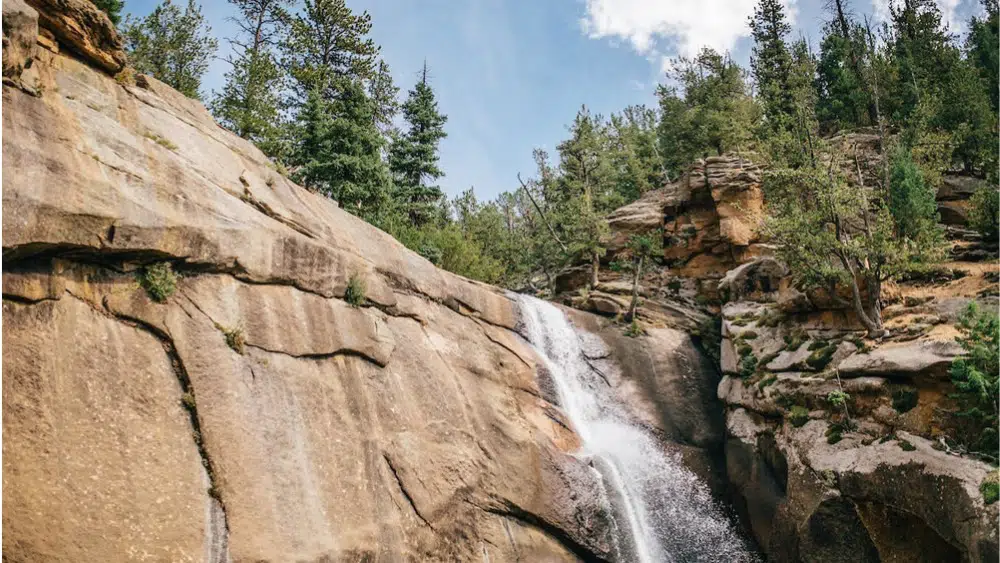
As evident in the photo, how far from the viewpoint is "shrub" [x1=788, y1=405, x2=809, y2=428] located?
15.2 metres

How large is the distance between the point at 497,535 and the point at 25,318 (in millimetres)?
10317

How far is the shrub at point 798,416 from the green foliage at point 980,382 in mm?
3985

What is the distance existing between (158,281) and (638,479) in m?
13.9

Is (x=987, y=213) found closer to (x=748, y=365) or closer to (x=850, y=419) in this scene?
(x=748, y=365)

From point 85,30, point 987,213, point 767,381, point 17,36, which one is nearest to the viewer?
point 17,36

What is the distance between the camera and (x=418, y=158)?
3381 centimetres

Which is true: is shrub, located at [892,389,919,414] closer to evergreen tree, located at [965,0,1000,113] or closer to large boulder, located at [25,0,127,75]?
large boulder, located at [25,0,127,75]

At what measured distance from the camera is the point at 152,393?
357 inches

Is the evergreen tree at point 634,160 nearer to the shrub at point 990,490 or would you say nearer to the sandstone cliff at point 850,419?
the sandstone cliff at point 850,419

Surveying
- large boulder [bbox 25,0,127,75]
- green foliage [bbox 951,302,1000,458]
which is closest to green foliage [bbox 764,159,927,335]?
green foliage [bbox 951,302,1000,458]

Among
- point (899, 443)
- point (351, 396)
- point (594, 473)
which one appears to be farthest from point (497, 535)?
point (899, 443)

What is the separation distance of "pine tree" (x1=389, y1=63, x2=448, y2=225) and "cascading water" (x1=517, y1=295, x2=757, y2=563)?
14.8m

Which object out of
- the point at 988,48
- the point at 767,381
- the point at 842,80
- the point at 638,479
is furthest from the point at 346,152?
the point at 988,48

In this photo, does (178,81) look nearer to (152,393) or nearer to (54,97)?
(54,97)
